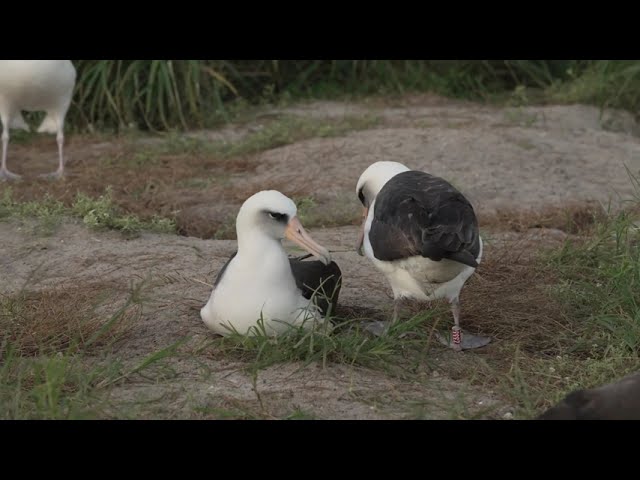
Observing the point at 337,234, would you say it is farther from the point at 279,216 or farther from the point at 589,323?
the point at 589,323

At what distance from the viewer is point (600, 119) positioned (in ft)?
30.0

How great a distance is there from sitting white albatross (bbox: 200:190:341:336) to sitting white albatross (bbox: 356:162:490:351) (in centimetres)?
29

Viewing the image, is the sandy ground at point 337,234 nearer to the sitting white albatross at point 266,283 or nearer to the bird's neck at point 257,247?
the sitting white albatross at point 266,283

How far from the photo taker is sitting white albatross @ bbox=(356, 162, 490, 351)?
4305 millimetres

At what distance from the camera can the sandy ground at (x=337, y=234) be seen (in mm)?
3955

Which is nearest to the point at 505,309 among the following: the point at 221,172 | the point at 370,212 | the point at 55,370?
the point at 370,212

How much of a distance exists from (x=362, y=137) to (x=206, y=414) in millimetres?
4882

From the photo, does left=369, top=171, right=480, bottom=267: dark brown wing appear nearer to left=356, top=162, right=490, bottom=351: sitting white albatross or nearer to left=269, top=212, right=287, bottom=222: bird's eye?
left=356, top=162, right=490, bottom=351: sitting white albatross

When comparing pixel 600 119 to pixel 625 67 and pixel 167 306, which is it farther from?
pixel 167 306

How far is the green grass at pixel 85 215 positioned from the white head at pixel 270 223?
174cm

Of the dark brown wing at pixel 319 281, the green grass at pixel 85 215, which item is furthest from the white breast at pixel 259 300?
the green grass at pixel 85 215

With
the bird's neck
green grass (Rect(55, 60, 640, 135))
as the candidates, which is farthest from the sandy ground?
the bird's neck

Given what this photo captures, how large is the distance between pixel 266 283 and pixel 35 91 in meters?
4.13

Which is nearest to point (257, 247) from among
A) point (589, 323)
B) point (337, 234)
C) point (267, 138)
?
point (589, 323)
